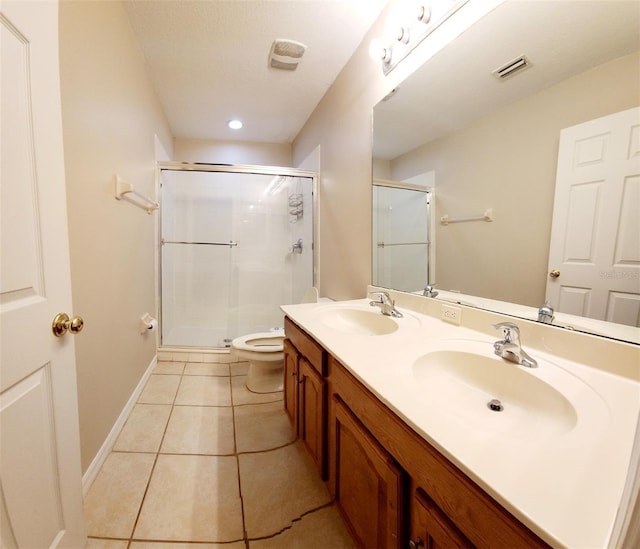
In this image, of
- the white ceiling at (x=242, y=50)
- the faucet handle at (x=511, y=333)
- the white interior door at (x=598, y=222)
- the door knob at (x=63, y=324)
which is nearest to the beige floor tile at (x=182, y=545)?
the door knob at (x=63, y=324)

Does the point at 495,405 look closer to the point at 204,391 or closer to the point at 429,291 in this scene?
the point at 429,291

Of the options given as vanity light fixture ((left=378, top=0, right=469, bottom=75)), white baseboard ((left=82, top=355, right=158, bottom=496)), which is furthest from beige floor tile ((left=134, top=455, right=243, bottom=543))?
vanity light fixture ((left=378, top=0, right=469, bottom=75))

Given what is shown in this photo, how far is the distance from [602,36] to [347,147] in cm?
141

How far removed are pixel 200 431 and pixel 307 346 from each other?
0.98 meters

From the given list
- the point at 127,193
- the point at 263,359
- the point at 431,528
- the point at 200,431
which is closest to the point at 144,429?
the point at 200,431

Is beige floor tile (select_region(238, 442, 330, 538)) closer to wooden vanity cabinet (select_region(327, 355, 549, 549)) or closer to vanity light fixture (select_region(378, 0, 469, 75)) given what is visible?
wooden vanity cabinet (select_region(327, 355, 549, 549))

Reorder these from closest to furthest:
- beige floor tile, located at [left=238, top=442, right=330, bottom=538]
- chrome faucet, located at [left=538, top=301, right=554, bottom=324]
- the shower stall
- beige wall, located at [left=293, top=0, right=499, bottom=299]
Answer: chrome faucet, located at [left=538, top=301, right=554, bottom=324], beige floor tile, located at [left=238, top=442, right=330, bottom=538], beige wall, located at [left=293, top=0, right=499, bottom=299], the shower stall

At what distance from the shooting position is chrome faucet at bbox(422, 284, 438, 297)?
4.15 feet

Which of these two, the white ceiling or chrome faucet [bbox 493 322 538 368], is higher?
the white ceiling

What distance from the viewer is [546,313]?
842 millimetres

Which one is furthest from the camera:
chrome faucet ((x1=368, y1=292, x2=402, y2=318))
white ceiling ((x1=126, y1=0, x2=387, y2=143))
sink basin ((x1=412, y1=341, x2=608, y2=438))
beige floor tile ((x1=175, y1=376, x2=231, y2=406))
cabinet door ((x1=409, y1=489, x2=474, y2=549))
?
beige floor tile ((x1=175, y1=376, x2=231, y2=406))

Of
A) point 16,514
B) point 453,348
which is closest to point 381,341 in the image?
point 453,348

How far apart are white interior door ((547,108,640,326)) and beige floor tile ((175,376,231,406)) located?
1962 millimetres

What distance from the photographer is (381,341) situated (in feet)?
3.15
